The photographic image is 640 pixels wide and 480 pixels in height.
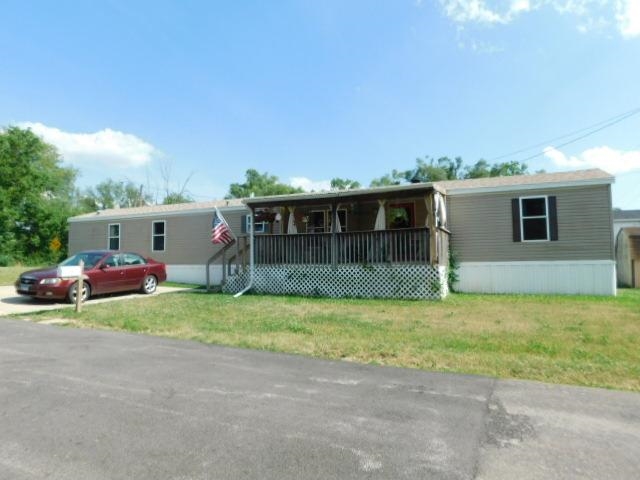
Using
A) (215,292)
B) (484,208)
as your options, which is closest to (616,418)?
(484,208)

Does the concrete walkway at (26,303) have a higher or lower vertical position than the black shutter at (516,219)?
lower

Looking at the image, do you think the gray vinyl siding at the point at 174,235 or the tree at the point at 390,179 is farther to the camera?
the tree at the point at 390,179

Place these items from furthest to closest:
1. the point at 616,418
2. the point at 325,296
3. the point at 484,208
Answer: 1. the point at 484,208
2. the point at 325,296
3. the point at 616,418

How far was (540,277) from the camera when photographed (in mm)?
12961

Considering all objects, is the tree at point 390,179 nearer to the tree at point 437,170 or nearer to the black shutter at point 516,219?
the tree at point 437,170

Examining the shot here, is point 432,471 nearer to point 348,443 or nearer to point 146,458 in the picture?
point 348,443

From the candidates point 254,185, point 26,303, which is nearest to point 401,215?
point 26,303

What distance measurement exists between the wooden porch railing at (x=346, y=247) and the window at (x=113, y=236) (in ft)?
31.5

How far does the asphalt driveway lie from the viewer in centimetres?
271

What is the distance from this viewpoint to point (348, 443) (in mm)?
3049

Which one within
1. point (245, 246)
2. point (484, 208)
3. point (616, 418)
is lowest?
point (616, 418)

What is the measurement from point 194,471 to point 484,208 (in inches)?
508

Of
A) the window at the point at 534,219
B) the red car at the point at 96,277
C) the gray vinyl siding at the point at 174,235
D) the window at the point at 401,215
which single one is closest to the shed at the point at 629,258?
the window at the point at 534,219

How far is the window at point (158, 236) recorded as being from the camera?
733 inches
